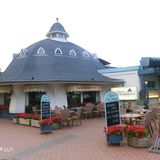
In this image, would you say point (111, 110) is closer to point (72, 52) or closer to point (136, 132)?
point (136, 132)

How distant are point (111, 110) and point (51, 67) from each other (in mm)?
12783

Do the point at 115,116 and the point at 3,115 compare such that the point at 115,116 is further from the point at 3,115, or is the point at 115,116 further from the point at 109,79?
the point at 3,115

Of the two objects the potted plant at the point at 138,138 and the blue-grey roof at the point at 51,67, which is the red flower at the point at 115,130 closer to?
the potted plant at the point at 138,138

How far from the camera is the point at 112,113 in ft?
31.7

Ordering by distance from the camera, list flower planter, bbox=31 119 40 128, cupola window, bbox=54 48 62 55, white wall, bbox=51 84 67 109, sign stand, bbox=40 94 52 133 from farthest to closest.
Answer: cupola window, bbox=54 48 62 55 < white wall, bbox=51 84 67 109 < flower planter, bbox=31 119 40 128 < sign stand, bbox=40 94 52 133

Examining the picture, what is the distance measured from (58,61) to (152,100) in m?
9.68

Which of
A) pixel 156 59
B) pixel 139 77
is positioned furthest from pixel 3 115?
pixel 156 59

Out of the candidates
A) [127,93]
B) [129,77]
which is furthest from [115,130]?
[129,77]

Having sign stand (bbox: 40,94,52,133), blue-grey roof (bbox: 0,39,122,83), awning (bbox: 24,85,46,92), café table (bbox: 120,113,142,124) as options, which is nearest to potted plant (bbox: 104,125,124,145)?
café table (bbox: 120,113,142,124)

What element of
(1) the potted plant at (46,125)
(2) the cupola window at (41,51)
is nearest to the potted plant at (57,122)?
(1) the potted plant at (46,125)

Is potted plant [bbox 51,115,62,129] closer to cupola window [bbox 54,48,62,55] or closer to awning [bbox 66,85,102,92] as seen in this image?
awning [bbox 66,85,102,92]

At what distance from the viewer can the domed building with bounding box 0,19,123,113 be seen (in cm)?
2002

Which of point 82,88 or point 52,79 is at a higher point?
point 52,79

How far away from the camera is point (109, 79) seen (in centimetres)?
2300
